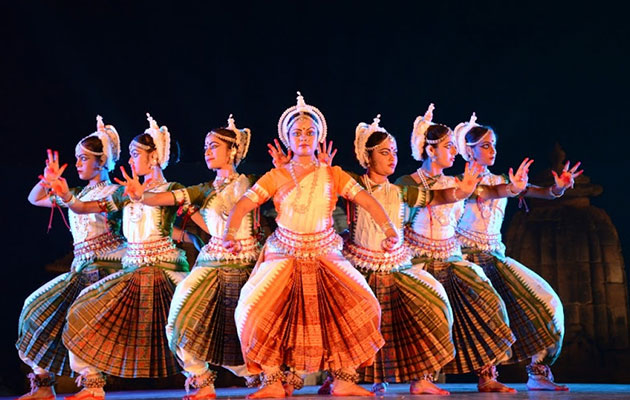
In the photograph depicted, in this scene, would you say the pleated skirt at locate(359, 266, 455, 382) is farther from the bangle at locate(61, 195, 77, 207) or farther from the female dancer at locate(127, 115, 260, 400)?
the bangle at locate(61, 195, 77, 207)

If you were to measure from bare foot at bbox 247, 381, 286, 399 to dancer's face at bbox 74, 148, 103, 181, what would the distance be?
6.15 feet

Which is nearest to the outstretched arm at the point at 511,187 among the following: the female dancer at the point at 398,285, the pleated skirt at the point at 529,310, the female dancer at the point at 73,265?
the female dancer at the point at 398,285

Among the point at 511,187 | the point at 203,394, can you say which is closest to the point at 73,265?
the point at 203,394

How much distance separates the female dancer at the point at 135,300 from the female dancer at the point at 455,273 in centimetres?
152

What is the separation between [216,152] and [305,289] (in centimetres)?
110

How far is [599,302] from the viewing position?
23.1 ft

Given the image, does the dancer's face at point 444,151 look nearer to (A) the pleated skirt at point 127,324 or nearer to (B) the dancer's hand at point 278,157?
(B) the dancer's hand at point 278,157

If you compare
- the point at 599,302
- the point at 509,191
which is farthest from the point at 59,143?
the point at 599,302

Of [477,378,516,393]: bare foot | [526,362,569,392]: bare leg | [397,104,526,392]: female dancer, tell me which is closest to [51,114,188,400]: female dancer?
[397,104,526,392]: female dancer

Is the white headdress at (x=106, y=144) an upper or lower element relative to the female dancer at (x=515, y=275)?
upper

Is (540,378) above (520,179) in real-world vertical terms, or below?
below

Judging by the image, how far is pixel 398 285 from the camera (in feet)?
15.5

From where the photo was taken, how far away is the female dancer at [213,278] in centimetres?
456

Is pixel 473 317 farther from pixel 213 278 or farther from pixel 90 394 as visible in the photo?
pixel 90 394
